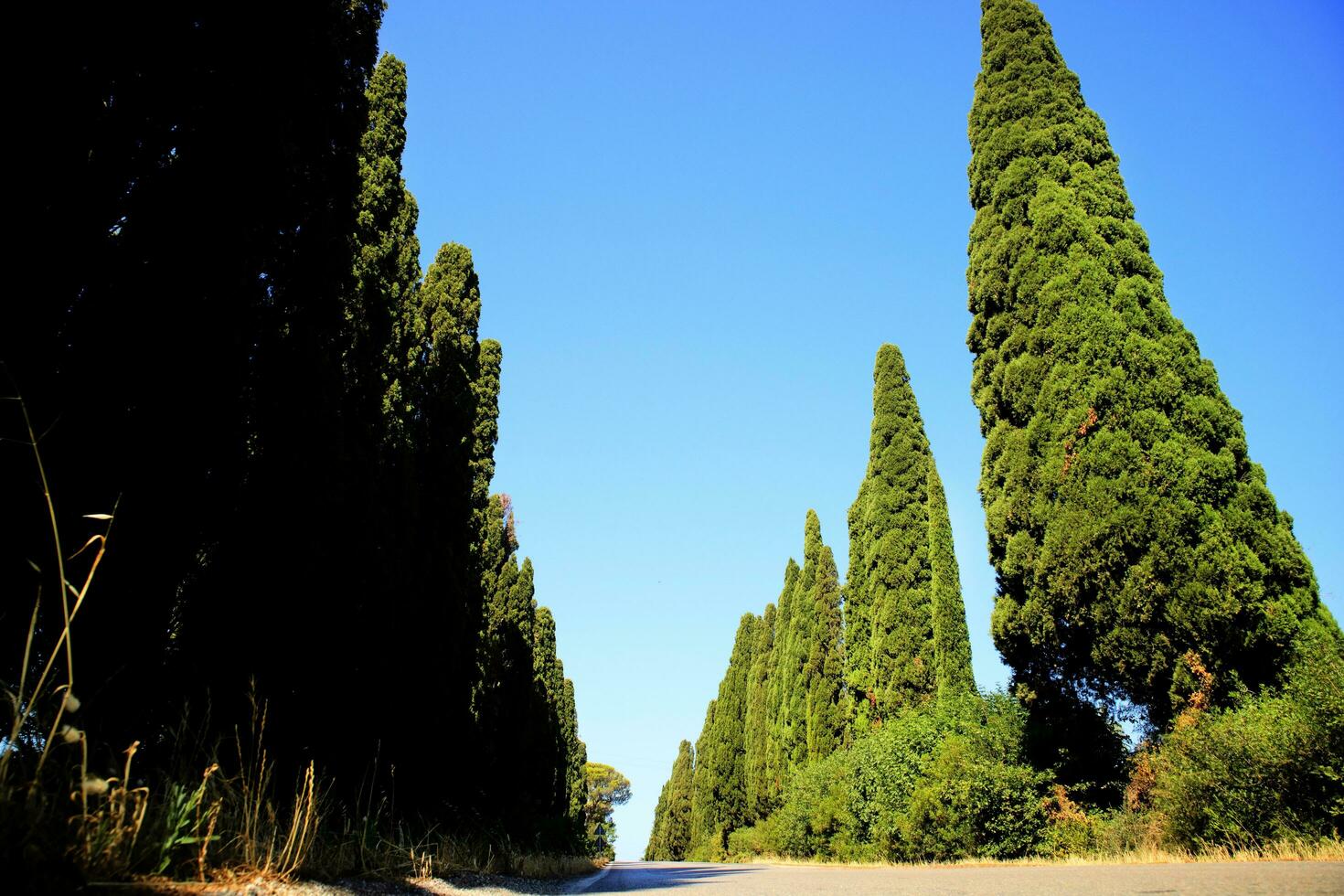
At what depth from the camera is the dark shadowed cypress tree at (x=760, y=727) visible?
3716 centimetres

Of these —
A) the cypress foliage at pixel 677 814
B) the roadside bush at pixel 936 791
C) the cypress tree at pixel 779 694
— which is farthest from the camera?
the cypress foliage at pixel 677 814

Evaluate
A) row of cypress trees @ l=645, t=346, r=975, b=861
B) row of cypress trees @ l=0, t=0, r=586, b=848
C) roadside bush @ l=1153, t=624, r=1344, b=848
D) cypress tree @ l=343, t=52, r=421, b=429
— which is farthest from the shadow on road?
row of cypress trees @ l=645, t=346, r=975, b=861

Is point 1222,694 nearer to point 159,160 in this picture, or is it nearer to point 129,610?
point 129,610

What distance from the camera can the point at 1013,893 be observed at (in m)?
5.04

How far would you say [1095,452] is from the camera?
11.3m

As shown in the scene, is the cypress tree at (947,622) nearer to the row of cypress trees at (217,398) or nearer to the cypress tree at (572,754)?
the row of cypress trees at (217,398)

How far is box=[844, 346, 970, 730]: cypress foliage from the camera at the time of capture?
1953 centimetres

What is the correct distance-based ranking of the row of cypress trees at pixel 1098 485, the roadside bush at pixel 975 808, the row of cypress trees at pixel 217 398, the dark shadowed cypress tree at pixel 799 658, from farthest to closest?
the dark shadowed cypress tree at pixel 799 658 < the roadside bush at pixel 975 808 < the row of cypress trees at pixel 1098 485 < the row of cypress trees at pixel 217 398

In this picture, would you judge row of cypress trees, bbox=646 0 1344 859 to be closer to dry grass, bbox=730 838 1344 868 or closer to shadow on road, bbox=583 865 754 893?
dry grass, bbox=730 838 1344 868

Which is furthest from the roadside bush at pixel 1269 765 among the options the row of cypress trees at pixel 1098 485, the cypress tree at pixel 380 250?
the cypress tree at pixel 380 250

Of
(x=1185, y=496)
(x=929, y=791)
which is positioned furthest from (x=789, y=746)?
(x=1185, y=496)

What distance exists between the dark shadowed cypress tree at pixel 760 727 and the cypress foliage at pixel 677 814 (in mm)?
17675

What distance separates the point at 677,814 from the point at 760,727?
28.5 metres

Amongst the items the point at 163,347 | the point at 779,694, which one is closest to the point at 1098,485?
the point at 163,347
